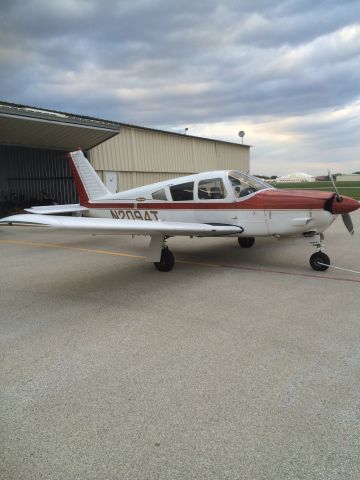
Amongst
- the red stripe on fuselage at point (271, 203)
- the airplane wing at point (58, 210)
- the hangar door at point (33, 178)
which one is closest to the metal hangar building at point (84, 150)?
the hangar door at point (33, 178)

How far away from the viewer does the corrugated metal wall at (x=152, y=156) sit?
18.8 m

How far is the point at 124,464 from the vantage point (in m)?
2.16

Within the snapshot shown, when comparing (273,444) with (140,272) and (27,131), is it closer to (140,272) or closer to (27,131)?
(140,272)

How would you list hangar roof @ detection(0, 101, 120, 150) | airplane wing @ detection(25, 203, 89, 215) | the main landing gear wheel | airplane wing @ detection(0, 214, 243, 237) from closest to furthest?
airplane wing @ detection(0, 214, 243, 237), the main landing gear wheel, airplane wing @ detection(25, 203, 89, 215), hangar roof @ detection(0, 101, 120, 150)

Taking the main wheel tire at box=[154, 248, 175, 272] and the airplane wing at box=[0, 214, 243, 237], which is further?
the main wheel tire at box=[154, 248, 175, 272]

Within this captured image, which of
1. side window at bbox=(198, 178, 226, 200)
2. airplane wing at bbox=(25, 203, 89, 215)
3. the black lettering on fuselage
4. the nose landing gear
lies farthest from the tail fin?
the nose landing gear

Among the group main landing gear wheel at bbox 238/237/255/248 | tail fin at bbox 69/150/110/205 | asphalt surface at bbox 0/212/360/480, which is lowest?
asphalt surface at bbox 0/212/360/480

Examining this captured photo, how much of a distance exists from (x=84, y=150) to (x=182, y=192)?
10.8 meters

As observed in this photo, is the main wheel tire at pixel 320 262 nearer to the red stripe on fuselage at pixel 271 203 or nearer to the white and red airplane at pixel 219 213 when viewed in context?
the white and red airplane at pixel 219 213

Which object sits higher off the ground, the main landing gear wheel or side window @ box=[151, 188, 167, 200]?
side window @ box=[151, 188, 167, 200]

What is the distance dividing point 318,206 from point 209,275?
7.54ft

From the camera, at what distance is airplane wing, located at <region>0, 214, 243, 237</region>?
197 inches

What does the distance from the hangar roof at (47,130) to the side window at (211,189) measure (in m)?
8.55

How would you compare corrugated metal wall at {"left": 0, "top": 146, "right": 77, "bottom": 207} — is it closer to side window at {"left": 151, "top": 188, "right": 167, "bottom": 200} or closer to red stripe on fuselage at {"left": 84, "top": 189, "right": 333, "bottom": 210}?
side window at {"left": 151, "top": 188, "right": 167, "bottom": 200}
